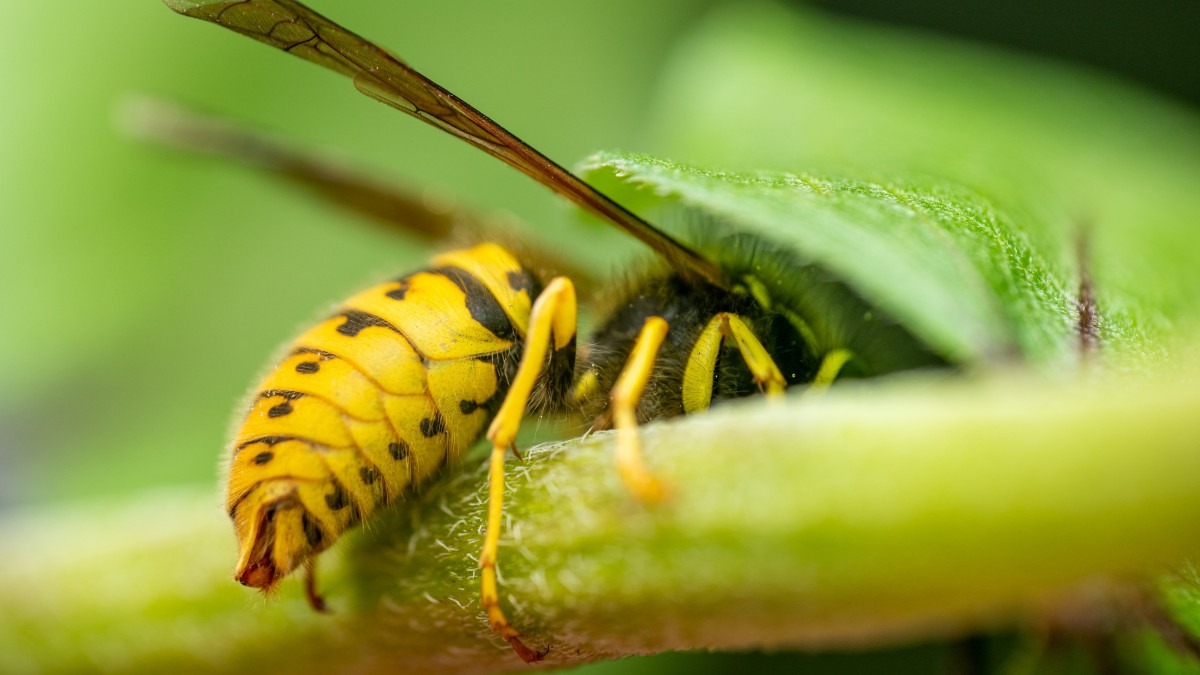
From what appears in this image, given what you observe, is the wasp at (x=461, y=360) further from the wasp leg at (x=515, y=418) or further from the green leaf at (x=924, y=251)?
the green leaf at (x=924, y=251)

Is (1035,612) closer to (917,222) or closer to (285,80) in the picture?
(917,222)

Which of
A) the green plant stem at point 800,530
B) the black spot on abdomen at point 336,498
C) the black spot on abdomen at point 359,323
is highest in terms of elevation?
the black spot on abdomen at point 359,323

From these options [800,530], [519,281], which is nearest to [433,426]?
[519,281]

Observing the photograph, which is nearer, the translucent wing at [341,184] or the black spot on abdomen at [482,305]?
the black spot on abdomen at [482,305]

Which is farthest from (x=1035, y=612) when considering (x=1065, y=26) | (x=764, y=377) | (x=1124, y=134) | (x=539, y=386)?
(x=1065, y=26)

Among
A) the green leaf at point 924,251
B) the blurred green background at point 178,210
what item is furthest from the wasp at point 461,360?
the blurred green background at point 178,210

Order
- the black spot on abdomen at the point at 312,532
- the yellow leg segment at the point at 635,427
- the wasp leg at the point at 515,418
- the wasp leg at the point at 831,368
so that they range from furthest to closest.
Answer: the wasp leg at the point at 831,368
the black spot on abdomen at the point at 312,532
the wasp leg at the point at 515,418
the yellow leg segment at the point at 635,427
